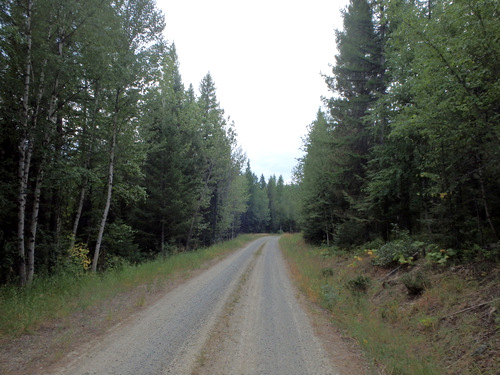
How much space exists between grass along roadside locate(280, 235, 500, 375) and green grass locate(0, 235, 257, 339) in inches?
237

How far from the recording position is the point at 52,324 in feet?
17.2

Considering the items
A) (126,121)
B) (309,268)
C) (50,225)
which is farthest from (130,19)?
(309,268)

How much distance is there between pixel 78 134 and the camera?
9.34 m

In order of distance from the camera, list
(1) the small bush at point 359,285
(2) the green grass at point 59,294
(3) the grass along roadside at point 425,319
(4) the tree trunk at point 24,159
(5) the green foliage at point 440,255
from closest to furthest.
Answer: (3) the grass along roadside at point 425,319, (2) the green grass at point 59,294, (5) the green foliage at point 440,255, (4) the tree trunk at point 24,159, (1) the small bush at point 359,285

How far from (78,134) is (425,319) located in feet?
38.0

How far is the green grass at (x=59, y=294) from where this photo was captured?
5113 millimetres

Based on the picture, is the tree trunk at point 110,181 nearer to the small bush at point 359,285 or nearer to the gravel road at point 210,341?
the gravel road at point 210,341

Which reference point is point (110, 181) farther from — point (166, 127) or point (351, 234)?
point (351, 234)

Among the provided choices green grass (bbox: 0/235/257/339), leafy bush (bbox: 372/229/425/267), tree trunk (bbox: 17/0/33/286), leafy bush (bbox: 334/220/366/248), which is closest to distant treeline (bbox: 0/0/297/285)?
tree trunk (bbox: 17/0/33/286)

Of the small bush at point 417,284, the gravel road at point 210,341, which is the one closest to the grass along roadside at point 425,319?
the small bush at point 417,284

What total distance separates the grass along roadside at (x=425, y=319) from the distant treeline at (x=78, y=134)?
28.7 ft

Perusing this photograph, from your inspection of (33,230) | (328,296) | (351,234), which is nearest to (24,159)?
(33,230)

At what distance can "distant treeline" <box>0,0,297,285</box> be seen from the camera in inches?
288

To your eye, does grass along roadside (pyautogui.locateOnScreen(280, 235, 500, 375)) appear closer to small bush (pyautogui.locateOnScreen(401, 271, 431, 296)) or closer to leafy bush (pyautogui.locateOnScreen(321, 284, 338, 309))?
leafy bush (pyautogui.locateOnScreen(321, 284, 338, 309))
